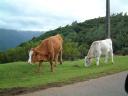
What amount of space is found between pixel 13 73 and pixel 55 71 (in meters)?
2.04

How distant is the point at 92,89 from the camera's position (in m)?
15.8

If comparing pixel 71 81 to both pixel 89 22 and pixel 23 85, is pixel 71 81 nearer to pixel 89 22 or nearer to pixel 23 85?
pixel 23 85

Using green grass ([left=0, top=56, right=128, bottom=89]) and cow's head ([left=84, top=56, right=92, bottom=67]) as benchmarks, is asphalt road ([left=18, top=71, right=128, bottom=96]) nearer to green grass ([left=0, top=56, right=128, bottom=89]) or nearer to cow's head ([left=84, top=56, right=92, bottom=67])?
green grass ([left=0, top=56, right=128, bottom=89])

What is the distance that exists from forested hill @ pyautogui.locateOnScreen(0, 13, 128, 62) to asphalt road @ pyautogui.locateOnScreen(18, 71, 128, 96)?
2582 centimetres

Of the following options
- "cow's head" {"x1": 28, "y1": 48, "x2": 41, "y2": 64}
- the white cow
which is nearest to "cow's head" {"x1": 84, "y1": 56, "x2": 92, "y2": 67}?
the white cow

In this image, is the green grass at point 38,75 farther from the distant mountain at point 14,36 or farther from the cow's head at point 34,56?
the distant mountain at point 14,36

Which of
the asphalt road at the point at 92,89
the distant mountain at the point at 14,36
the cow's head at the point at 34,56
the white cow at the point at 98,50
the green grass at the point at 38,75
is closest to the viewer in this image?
the asphalt road at the point at 92,89

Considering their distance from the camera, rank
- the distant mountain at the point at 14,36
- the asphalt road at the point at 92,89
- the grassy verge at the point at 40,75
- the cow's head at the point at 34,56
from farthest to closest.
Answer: the distant mountain at the point at 14,36 → the cow's head at the point at 34,56 → the grassy verge at the point at 40,75 → the asphalt road at the point at 92,89

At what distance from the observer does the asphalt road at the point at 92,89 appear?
1480 cm

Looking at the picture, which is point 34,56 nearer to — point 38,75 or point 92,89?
point 38,75

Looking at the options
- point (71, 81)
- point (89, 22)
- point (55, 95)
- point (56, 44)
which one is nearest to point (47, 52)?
point (56, 44)

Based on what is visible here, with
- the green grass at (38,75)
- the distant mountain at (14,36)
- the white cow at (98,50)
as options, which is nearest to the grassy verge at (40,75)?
the green grass at (38,75)

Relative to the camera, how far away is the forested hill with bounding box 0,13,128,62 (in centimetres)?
4938

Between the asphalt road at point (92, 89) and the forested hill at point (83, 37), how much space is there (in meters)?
25.8
